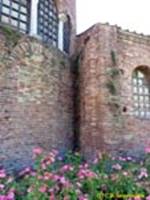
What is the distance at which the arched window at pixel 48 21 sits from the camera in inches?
380

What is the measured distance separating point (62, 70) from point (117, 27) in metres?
2.18

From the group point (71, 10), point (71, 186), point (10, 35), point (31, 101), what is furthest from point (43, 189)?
point (71, 10)

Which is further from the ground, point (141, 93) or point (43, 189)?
point (141, 93)

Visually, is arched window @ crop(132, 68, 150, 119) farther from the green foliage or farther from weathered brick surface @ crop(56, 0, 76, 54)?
the green foliage

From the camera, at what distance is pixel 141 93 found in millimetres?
10508

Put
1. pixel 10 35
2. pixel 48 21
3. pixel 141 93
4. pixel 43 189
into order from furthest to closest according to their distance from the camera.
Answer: pixel 141 93 < pixel 48 21 < pixel 10 35 < pixel 43 189

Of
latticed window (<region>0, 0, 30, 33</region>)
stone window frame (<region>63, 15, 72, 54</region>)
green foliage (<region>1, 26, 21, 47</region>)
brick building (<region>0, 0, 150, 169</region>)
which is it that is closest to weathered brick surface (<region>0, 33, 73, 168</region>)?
brick building (<region>0, 0, 150, 169</region>)

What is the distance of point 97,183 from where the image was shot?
4797mm

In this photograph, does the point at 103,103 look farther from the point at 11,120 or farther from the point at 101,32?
the point at 11,120

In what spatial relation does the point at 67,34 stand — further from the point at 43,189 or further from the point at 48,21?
the point at 43,189

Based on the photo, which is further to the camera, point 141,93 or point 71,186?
point 141,93

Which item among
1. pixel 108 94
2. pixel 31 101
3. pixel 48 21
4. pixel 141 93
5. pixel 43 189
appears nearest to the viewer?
pixel 43 189

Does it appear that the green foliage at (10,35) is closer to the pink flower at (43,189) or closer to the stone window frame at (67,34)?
the stone window frame at (67,34)

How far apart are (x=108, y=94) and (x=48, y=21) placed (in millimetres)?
2956
